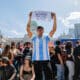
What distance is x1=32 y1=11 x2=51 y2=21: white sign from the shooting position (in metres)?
12.0

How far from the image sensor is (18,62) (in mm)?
15102

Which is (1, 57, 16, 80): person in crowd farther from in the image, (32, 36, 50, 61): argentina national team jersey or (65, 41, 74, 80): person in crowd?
(65, 41, 74, 80): person in crowd

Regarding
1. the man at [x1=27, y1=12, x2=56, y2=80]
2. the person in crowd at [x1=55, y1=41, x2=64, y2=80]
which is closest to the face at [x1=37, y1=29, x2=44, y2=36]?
the man at [x1=27, y1=12, x2=56, y2=80]

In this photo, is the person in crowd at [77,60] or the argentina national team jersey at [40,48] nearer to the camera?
the argentina national team jersey at [40,48]

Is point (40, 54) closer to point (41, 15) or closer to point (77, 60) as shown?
point (41, 15)

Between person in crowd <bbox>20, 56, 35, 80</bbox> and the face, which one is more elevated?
the face

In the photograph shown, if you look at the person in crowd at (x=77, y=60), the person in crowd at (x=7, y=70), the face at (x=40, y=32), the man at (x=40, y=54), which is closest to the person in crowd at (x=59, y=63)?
the person in crowd at (x=77, y=60)

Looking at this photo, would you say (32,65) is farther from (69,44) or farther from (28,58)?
(69,44)

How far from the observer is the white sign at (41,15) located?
1200cm

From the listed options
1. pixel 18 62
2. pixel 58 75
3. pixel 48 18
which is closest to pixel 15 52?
pixel 18 62

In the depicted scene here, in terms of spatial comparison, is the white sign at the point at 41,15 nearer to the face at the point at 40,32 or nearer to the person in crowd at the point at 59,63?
the face at the point at 40,32

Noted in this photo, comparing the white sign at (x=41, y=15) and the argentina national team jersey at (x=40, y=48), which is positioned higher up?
the white sign at (x=41, y=15)

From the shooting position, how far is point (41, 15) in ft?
41.1

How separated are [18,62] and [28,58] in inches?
144
